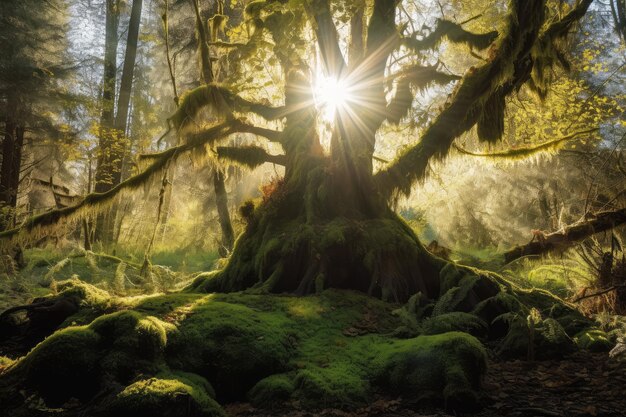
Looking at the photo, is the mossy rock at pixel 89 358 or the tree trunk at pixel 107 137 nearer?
the mossy rock at pixel 89 358

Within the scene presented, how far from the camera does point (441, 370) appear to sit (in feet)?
13.7

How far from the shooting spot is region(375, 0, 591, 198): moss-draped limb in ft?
22.0

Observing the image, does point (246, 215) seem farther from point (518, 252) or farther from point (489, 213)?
point (489, 213)

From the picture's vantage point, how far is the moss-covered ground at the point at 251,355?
3.67 metres

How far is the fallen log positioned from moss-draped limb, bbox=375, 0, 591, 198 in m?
2.64

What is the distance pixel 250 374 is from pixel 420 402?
1.72m

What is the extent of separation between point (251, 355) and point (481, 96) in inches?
233

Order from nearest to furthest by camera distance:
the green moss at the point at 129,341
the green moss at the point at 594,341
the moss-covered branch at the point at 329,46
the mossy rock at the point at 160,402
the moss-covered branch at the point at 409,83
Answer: the mossy rock at the point at 160,402 < the green moss at the point at 129,341 < the green moss at the point at 594,341 < the moss-covered branch at the point at 329,46 < the moss-covered branch at the point at 409,83

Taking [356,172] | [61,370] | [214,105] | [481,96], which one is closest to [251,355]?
[61,370]

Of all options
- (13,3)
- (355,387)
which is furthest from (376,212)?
(13,3)

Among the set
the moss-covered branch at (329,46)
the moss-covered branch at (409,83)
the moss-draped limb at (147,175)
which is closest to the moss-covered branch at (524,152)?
the moss-covered branch at (409,83)

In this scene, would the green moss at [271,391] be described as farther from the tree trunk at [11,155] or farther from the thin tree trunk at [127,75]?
the thin tree trunk at [127,75]

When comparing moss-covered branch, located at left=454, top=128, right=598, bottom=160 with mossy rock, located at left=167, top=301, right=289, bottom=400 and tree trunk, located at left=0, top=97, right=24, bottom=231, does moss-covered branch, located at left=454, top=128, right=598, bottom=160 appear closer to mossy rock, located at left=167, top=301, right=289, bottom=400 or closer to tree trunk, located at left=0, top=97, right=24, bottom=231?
mossy rock, located at left=167, top=301, right=289, bottom=400

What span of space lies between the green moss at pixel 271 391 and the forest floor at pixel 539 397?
0.10 metres
